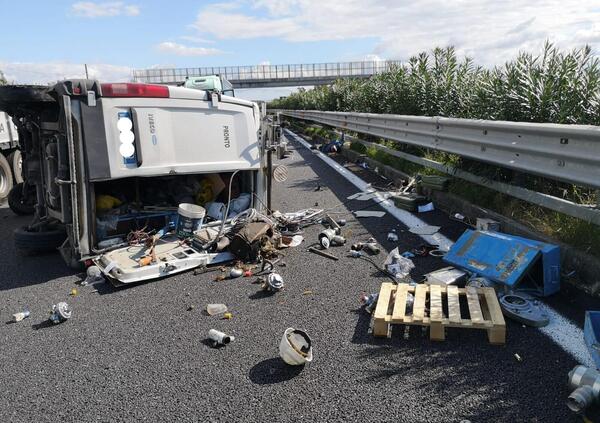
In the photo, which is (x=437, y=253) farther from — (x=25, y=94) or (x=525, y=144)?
(x=25, y=94)

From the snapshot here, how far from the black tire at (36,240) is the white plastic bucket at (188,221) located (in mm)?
1490

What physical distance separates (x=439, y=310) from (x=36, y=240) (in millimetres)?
4635

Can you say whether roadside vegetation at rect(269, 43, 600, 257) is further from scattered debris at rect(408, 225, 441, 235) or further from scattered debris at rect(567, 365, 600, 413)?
scattered debris at rect(567, 365, 600, 413)

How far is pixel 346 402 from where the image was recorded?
269 centimetres

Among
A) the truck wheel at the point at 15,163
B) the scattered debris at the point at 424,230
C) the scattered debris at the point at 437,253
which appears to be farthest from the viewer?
the truck wheel at the point at 15,163

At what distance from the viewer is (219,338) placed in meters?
3.43

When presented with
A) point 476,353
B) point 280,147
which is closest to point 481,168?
point 280,147

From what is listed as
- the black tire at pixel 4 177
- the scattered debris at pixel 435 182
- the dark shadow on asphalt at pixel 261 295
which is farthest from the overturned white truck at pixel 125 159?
the black tire at pixel 4 177

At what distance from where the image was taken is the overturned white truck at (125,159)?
5.00m

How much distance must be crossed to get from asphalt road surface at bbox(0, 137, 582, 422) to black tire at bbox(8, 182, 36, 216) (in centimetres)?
414

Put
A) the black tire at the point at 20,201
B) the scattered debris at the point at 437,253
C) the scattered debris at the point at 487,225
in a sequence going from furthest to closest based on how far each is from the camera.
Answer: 1. the black tire at the point at 20,201
2. the scattered debris at the point at 487,225
3. the scattered debris at the point at 437,253

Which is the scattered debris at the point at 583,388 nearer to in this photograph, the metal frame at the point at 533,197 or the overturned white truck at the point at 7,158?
the metal frame at the point at 533,197

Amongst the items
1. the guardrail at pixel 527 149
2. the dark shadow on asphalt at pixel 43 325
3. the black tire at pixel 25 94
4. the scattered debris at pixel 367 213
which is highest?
the black tire at pixel 25 94

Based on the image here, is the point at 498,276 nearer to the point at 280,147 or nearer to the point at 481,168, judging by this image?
the point at 481,168
